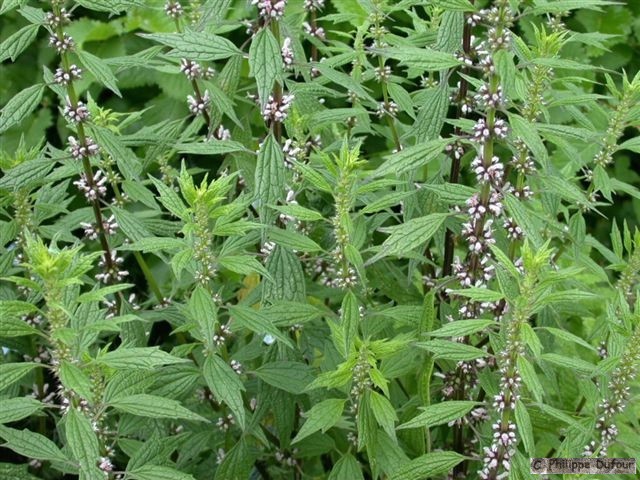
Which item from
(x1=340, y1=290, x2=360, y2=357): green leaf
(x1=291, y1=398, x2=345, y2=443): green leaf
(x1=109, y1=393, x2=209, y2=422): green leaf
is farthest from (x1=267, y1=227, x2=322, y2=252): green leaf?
(x1=109, y1=393, x2=209, y2=422): green leaf

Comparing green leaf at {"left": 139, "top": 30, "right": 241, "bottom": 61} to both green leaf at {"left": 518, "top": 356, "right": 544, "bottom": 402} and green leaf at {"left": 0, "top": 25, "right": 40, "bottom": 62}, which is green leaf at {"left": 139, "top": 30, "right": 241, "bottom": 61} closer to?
green leaf at {"left": 0, "top": 25, "right": 40, "bottom": 62}

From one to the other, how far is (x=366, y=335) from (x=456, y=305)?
0.38 m

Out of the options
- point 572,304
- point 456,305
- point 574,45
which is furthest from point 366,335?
point 574,45

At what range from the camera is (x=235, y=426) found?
267cm

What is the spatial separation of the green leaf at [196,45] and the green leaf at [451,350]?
0.85 metres

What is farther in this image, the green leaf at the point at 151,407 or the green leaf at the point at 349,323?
the green leaf at the point at 349,323

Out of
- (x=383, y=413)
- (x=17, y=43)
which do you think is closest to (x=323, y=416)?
(x=383, y=413)

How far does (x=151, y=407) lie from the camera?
1957 millimetres

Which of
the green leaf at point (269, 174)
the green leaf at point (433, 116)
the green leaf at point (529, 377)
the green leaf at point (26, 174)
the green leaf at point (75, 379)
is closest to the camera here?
the green leaf at point (75, 379)

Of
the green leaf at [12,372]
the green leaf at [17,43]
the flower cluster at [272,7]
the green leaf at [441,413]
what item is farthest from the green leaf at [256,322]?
the green leaf at [17,43]

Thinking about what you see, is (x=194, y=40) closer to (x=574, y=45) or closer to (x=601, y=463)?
(x=601, y=463)

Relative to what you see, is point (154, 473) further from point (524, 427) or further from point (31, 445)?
point (524, 427)

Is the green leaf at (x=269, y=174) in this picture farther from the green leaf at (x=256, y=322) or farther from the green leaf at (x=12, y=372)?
the green leaf at (x=12, y=372)

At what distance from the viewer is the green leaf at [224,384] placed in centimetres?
208
